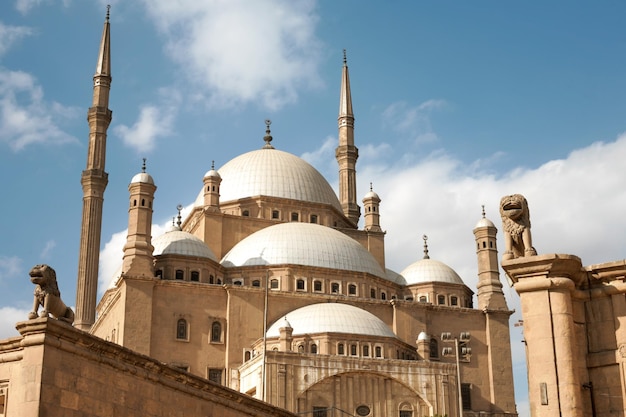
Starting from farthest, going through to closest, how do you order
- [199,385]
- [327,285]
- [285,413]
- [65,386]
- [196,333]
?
1. [327,285]
2. [196,333]
3. [285,413]
4. [199,385]
5. [65,386]

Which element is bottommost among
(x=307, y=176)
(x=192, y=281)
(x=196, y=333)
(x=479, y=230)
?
(x=196, y=333)

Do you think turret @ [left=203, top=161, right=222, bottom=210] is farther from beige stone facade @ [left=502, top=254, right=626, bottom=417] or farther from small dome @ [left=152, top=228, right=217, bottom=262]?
beige stone facade @ [left=502, top=254, right=626, bottom=417]

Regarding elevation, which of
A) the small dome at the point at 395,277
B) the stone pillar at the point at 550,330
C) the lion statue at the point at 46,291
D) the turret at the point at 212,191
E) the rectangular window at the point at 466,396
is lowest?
the stone pillar at the point at 550,330

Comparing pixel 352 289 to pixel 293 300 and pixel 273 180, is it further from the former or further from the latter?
pixel 273 180

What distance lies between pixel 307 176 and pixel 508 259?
35.2 metres

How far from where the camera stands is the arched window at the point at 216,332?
3459 centimetres

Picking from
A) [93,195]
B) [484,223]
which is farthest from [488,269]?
[93,195]

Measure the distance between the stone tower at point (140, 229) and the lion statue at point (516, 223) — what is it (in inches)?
1004

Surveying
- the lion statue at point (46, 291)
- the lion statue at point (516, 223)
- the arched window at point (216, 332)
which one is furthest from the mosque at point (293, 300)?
the lion statue at point (516, 223)

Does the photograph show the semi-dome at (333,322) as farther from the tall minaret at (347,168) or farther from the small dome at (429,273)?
the tall minaret at (347,168)

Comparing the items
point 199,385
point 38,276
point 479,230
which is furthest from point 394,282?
point 38,276

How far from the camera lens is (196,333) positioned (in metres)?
34.3

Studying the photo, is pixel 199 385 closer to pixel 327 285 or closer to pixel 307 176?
pixel 327 285

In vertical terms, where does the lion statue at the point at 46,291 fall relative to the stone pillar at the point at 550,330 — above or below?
above
